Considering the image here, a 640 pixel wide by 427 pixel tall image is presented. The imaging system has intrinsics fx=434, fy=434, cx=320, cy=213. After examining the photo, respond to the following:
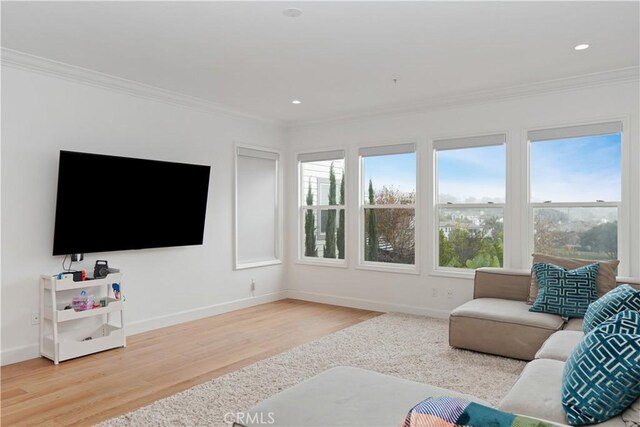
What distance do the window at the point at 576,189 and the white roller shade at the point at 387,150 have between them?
1.38 meters

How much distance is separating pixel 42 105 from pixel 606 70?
516 cm

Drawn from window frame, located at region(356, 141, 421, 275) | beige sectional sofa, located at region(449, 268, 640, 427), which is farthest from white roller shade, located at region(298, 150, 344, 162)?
beige sectional sofa, located at region(449, 268, 640, 427)

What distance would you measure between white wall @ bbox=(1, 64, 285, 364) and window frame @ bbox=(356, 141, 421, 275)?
4.38ft

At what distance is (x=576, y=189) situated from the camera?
14.5 ft

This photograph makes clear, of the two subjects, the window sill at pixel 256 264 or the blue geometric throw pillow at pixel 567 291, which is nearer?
the blue geometric throw pillow at pixel 567 291

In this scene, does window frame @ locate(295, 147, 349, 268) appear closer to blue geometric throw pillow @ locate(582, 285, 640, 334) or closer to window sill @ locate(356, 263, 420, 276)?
window sill @ locate(356, 263, 420, 276)

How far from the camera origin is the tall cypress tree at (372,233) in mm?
5762

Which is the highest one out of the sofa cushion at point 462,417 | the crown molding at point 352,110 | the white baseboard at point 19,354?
the crown molding at point 352,110

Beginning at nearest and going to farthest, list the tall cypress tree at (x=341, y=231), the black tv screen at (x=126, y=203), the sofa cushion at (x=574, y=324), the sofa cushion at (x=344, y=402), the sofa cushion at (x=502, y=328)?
1. the sofa cushion at (x=344, y=402)
2. the sofa cushion at (x=574, y=324)
3. the sofa cushion at (x=502, y=328)
4. the black tv screen at (x=126, y=203)
5. the tall cypress tree at (x=341, y=231)

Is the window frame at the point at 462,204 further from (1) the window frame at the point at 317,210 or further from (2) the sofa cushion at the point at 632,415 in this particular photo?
(2) the sofa cushion at the point at 632,415

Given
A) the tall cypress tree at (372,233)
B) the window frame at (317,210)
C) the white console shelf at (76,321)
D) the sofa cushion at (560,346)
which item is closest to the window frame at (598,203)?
the sofa cushion at (560,346)

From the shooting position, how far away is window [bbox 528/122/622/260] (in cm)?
423

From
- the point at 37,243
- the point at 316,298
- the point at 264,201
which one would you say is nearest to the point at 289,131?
the point at 264,201

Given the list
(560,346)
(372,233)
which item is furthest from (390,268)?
(560,346)
